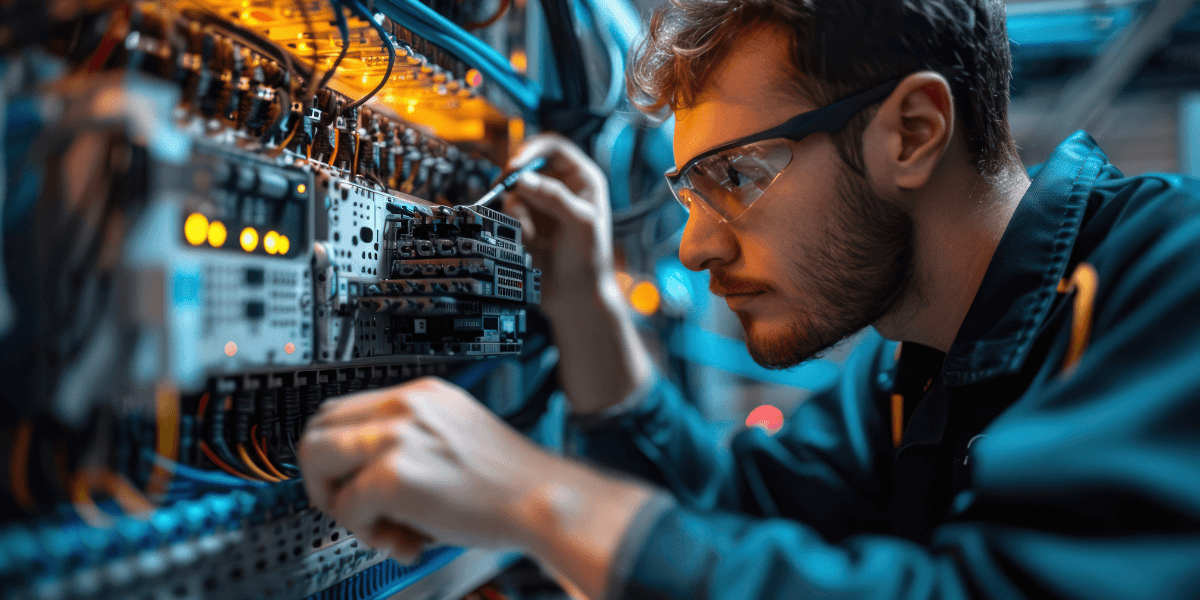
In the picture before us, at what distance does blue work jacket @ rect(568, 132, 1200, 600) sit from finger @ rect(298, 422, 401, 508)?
0.66ft

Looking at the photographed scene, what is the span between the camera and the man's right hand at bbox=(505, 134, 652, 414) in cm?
104

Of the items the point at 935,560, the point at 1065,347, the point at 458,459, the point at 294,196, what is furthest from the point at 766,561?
the point at 294,196

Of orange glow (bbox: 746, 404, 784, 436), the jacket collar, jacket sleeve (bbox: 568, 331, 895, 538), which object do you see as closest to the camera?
the jacket collar

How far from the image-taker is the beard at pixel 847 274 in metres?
0.71

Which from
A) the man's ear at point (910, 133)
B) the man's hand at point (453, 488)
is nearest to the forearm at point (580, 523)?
the man's hand at point (453, 488)

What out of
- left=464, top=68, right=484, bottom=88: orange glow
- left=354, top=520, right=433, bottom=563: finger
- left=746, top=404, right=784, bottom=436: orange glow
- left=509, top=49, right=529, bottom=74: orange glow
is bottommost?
left=746, top=404, right=784, bottom=436: orange glow

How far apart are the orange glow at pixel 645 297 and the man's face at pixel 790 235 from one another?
0.74 meters

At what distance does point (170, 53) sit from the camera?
44 cm

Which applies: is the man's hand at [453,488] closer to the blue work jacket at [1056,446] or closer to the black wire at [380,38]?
the blue work jacket at [1056,446]

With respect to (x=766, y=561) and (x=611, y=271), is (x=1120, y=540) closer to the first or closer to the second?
(x=766, y=561)

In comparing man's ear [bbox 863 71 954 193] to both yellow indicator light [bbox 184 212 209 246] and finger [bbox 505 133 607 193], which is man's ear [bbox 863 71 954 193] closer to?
finger [bbox 505 133 607 193]

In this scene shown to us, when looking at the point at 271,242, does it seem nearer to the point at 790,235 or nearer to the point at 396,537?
the point at 396,537

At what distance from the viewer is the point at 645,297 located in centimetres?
154

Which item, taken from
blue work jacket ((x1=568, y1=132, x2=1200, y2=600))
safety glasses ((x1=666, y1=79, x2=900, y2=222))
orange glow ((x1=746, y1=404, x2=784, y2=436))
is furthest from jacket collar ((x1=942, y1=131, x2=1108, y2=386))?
orange glow ((x1=746, y1=404, x2=784, y2=436))
